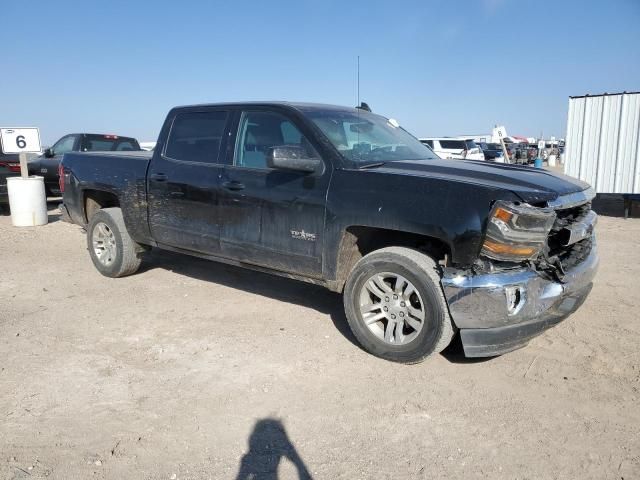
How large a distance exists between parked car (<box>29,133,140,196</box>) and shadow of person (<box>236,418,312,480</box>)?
1008cm

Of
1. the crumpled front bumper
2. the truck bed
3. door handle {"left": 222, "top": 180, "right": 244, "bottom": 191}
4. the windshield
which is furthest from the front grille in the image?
the truck bed

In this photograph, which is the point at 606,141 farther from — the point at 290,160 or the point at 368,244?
the point at 290,160

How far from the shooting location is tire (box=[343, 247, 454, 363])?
356 cm

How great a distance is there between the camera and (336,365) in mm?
3875

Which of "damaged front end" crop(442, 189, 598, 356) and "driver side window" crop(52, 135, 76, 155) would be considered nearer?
"damaged front end" crop(442, 189, 598, 356)

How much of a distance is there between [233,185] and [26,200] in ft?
23.1

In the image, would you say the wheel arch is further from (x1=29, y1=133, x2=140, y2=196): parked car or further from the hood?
(x1=29, y1=133, x2=140, y2=196): parked car

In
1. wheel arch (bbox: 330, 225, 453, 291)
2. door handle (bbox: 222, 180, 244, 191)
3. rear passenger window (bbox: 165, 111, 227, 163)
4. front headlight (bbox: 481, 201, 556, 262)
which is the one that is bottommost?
wheel arch (bbox: 330, 225, 453, 291)

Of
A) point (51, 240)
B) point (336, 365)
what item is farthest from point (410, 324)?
point (51, 240)

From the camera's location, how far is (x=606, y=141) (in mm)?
12234

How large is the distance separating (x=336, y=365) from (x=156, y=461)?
151cm

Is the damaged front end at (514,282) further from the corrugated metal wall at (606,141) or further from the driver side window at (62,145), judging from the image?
the driver side window at (62,145)

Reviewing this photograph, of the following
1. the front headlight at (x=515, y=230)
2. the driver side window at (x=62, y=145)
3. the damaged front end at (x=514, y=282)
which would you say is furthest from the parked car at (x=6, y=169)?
the front headlight at (x=515, y=230)

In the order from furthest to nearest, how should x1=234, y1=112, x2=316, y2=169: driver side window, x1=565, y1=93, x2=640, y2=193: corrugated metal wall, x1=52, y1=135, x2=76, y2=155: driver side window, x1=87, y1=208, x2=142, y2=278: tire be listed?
x1=52, y1=135, x2=76, y2=155: driver side window
x1=565, y1=93, x2=640, y2=193: corrugated metal wall
x1=87, y1=208, x2=142, y2=278: tire
x1=234, y1=112, x2=316, y2=169: driver side window
